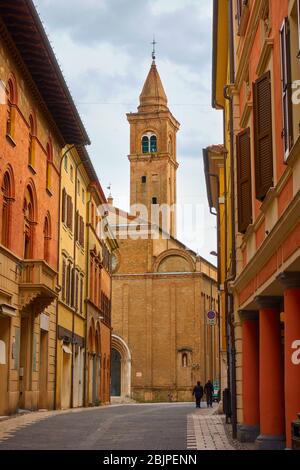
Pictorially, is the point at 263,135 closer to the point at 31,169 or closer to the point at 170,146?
the point at 31,169

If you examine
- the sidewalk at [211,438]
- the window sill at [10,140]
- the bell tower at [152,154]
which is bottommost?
the sidewalk at [211,438]

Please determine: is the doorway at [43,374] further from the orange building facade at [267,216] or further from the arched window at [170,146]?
the arched window at [170,146]

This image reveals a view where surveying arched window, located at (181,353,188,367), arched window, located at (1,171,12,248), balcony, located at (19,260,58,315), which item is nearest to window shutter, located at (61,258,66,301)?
balcony, located at (19,260,58,315)

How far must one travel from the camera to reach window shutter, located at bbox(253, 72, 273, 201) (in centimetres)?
1245

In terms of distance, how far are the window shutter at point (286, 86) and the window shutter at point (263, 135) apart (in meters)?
1.24

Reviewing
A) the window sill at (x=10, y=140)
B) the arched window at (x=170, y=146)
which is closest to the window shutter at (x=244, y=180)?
the window sill at (x=10, y=140)

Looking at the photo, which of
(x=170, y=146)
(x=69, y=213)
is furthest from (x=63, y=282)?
(x=170, y=146)

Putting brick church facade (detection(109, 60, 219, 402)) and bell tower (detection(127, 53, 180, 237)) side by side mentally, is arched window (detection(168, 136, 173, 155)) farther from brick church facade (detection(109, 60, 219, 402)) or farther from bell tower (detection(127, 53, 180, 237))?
brick church facade (detection(109, 60, 219, 402))

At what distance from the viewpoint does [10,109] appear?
24.1 meters

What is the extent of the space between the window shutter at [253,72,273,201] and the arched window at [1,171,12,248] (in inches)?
485

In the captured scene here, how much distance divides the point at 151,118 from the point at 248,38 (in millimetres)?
74219

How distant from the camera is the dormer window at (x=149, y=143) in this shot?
291 ft

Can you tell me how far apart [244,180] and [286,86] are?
16.0ft
